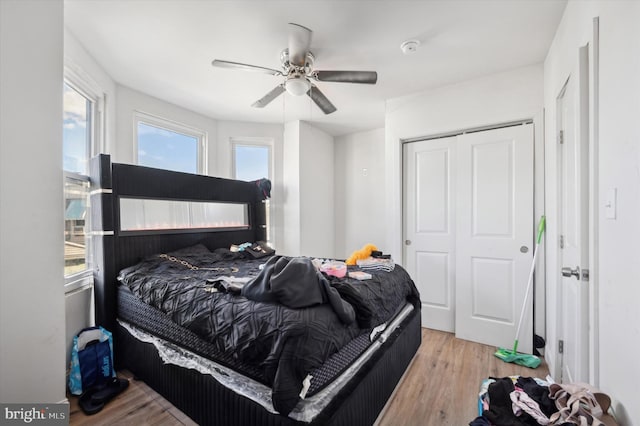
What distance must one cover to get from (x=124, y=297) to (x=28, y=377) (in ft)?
2.57

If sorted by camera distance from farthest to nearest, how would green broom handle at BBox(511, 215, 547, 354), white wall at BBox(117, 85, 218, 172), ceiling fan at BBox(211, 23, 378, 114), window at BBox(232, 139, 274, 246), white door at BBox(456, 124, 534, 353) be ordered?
1. window at BBox(232, 139, 274, 246)
2. white wall at BBox(117, 85, 218, 172)
3. white door at BBox(456, 124, 534, 353)
4. green broom handle at BBox(511, 215, 547, 354)
5. ceiling fan at BBox(211, 23, 378, 114)

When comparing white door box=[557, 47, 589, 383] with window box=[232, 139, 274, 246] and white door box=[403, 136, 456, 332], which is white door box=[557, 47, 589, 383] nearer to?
white door box=[403, 136, 456, 332]

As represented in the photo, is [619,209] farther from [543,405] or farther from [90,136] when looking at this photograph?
[90,136]

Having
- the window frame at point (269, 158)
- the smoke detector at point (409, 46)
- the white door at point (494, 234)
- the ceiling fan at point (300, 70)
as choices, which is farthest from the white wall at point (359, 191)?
the ceiling fan at point (300, 70)

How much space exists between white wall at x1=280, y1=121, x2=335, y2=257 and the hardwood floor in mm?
2165

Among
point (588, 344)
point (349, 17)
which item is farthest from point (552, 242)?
point (349, 17)

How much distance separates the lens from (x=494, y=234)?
2701 mm

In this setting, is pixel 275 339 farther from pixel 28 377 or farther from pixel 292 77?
pixel 292 77

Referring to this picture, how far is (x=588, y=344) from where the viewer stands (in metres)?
1.38

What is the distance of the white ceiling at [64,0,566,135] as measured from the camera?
5.99 feet

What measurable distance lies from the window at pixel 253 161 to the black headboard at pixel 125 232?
76 cm

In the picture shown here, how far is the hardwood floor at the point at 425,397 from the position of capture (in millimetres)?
1683

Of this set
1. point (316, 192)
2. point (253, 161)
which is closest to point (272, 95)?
point (253, 161)

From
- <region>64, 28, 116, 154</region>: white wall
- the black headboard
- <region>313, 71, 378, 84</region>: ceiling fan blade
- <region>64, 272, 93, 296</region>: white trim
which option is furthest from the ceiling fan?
<region>64, 272, 93, 296</region>: white trim
